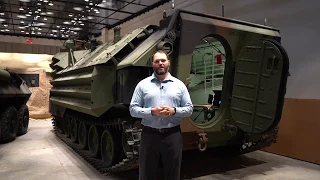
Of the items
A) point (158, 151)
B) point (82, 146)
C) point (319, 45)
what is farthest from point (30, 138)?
point (319, 45)

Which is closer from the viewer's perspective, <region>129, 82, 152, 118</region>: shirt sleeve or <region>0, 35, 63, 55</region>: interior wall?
<region>129, 82, 152, 118</region>: shirt sleeve

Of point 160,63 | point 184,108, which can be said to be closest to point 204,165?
point 184,108

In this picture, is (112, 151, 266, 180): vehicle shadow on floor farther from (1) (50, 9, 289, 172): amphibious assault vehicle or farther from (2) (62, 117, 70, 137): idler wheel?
(2) (62, 117, 70, 137): idler wheel

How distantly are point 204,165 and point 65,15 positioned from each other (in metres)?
12.4

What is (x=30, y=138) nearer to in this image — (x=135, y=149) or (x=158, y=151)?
(x=135, y=149)

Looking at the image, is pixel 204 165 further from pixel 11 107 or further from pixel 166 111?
pixel 11 107

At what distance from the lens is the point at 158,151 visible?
290cm

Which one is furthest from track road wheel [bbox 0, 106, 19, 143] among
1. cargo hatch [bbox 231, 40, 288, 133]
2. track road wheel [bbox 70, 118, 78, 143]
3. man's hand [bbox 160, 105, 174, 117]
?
man's hand [bbox 160, 105, 174, 117]

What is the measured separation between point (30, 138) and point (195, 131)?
20.4ft

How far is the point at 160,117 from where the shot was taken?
113 inches

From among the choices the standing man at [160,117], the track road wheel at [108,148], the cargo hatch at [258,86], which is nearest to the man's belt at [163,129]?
the standing man at [160,117]

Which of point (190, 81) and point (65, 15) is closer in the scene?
point (190, 81)

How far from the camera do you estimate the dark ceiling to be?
13.6m

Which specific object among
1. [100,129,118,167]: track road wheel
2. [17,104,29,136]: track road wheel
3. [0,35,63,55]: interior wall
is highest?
[0,35,63,55]: interior wall
